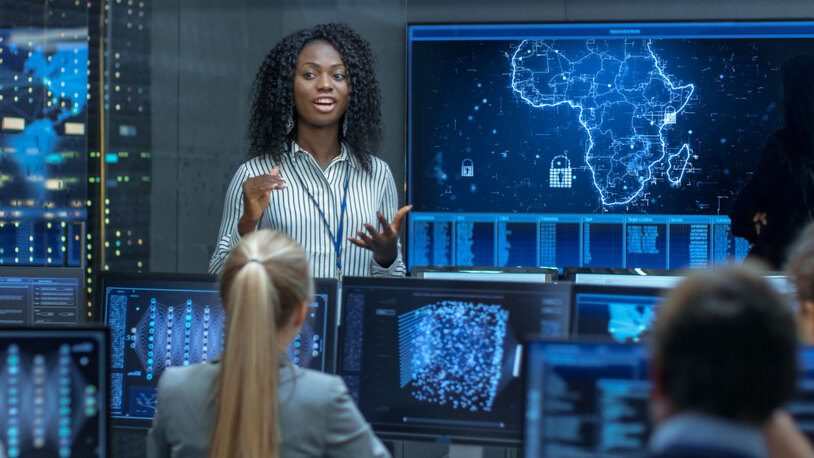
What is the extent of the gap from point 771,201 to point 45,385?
11.7 feet

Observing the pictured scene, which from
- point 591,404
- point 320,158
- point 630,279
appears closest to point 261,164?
point 320,158

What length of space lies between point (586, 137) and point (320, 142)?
6.71ft

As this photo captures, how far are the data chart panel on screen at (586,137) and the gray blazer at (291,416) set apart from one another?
300 cm

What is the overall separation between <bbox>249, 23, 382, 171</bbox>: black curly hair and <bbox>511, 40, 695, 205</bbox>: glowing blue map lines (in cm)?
169

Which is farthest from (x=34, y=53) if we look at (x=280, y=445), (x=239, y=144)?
(x=280, y=445)

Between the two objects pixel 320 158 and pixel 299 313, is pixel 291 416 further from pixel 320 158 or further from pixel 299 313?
pixel 320 158

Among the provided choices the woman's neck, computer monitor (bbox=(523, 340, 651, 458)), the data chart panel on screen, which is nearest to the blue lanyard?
the woman's neck

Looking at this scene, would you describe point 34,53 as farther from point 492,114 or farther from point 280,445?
point 280,445

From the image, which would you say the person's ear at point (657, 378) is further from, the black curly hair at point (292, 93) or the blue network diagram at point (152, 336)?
the black curly hair at point (292, 93)

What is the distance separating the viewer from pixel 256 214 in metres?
2.41

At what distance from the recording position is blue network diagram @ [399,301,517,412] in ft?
6.14

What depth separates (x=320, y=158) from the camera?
8.93 ft

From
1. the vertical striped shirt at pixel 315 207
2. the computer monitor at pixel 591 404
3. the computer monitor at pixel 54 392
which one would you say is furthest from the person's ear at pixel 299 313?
the vertical striped shirt at pixel 315 207

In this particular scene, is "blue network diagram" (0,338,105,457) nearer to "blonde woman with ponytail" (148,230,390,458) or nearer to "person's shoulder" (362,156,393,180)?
"blonde woman with ponytail" (148,230,390,458)
